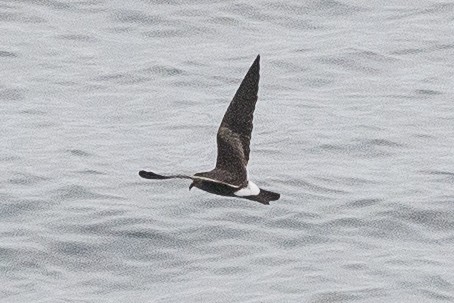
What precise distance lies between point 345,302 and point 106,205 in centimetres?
268

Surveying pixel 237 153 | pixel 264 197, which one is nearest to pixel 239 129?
pixel 237 153

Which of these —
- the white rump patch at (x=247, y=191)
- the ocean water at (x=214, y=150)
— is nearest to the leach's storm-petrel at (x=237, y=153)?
the white rump patch at (x=247, y=191)

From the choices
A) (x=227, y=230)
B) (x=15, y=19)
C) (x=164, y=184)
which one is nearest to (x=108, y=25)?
(x=15, y=19)

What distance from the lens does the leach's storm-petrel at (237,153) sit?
1016 centimetres

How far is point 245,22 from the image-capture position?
19.2 metres

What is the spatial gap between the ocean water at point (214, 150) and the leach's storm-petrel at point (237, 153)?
178 centimetres

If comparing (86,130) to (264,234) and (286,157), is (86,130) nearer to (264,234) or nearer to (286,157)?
(286,157)

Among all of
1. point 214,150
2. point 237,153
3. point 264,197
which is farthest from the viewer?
point 214,150

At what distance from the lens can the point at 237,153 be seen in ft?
35.2

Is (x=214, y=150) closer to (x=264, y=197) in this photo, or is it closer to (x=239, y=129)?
(x=239, y=129)

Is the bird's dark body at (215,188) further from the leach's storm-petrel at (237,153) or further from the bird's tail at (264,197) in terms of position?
the bird's tail at (264,197)

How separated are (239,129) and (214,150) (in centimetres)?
445

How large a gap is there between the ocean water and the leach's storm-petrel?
1.78m

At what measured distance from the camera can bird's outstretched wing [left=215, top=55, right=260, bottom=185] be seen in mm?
10547
